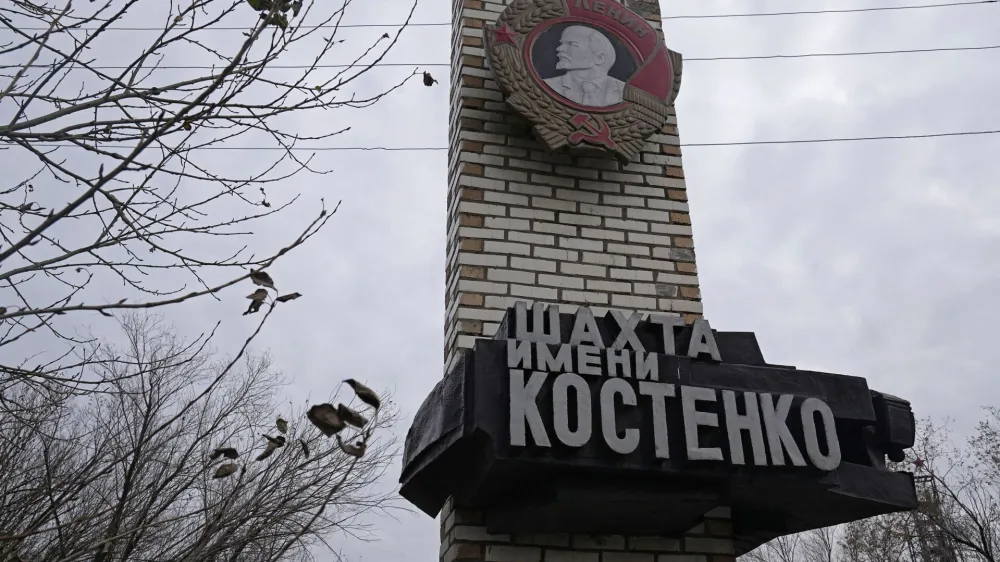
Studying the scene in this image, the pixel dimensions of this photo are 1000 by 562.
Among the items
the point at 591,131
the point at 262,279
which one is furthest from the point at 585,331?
the point at 262,279

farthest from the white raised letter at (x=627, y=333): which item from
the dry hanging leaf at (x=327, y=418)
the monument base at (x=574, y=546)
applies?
the dry hanging leaf at (x=327, y=418)

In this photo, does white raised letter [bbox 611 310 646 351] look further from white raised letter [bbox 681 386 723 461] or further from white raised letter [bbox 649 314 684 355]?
white raised letter [bbox 681 386 723 461]

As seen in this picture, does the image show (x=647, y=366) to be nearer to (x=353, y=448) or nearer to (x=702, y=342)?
(x=702, y=342)

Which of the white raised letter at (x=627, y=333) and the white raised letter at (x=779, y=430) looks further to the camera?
the white raised letter at (x=627, y=333)

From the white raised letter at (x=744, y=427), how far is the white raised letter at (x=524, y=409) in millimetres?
675

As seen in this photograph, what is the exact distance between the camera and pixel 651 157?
4.31m

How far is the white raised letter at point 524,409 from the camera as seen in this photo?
102 inches

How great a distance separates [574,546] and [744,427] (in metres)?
0.95

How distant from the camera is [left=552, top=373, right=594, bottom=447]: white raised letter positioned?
2622 mm

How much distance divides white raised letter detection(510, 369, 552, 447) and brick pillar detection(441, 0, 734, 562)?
872 millimetres

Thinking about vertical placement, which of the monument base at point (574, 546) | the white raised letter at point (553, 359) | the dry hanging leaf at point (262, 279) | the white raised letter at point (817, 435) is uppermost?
the white raised letter at point (553, 359)

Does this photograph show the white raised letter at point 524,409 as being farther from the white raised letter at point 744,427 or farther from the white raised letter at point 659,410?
the white raised letter at point 744,427

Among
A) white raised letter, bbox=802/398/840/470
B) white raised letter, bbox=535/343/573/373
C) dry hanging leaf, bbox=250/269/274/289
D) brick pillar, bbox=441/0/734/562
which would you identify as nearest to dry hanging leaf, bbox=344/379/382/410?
dry hanging leaf, bbox=250/269/274/289

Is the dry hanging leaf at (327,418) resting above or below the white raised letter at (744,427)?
below
